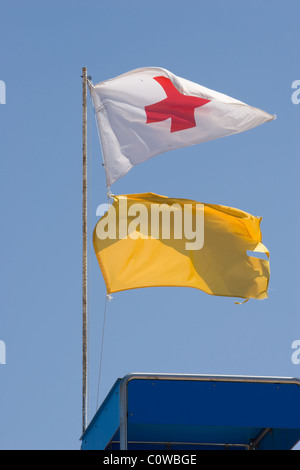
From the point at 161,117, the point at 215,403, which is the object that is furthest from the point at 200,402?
the point at 161,117

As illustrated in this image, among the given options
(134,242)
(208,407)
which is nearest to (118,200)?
(134,242)

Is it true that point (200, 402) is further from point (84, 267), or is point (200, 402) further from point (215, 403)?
point (84, 267)

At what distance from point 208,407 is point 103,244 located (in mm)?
7801

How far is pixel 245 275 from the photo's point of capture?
2312 cm

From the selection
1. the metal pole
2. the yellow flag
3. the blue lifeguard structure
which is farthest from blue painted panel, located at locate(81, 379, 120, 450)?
the yellow flag

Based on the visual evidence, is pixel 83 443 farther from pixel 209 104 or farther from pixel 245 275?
pixel 209 104

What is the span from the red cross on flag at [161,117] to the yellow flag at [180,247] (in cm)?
126

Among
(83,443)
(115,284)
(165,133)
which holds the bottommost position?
(83,443)

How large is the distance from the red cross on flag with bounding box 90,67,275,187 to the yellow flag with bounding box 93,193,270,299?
1.26 m

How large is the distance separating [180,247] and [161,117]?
3.21m

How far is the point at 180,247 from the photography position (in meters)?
23.5

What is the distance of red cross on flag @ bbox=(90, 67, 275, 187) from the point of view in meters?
24.7

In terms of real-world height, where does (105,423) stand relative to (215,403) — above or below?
below

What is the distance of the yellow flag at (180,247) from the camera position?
2309 cm
